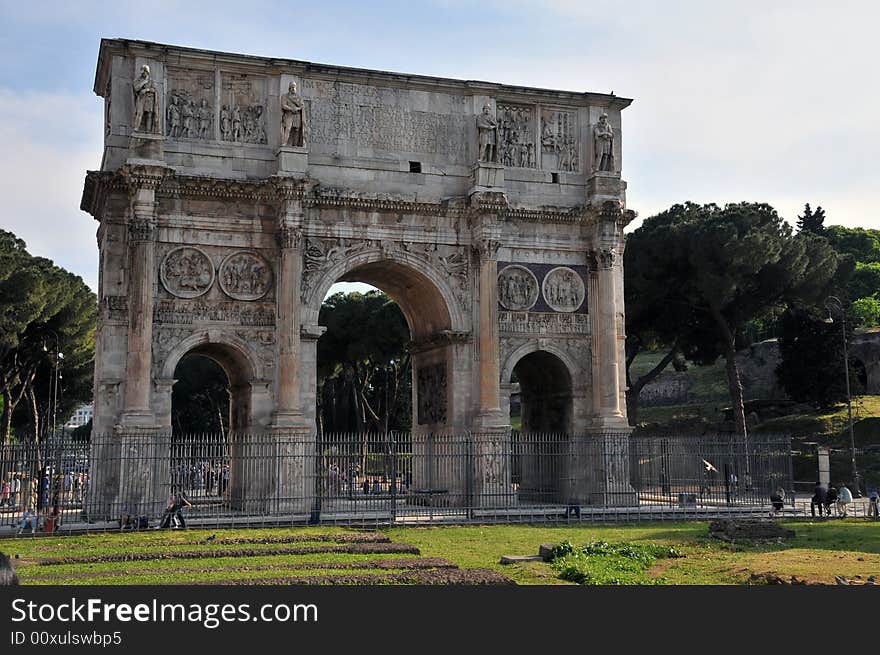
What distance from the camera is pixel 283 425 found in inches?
1011

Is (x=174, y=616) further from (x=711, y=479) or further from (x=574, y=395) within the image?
(x=711, y=479)

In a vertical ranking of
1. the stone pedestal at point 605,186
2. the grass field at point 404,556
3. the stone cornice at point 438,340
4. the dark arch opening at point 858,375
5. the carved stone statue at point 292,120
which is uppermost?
the carved stone statue at point 292,120

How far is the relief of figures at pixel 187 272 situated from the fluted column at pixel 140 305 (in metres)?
0.45

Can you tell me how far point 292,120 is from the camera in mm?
26703

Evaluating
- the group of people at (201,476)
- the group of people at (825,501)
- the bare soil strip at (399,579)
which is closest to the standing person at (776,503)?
the group of people at (825,501)

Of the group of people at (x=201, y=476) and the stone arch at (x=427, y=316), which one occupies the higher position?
the stone arch at (x=427, y=316)

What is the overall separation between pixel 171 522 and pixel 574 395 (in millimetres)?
12162

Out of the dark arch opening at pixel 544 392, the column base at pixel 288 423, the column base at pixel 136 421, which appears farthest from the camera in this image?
the dark arch opening at pixel 544 392

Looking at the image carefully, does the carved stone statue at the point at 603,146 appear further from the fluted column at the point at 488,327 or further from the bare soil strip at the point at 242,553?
the bare soil strip at the point at 242,553

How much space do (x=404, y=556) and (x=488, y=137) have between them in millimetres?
14748

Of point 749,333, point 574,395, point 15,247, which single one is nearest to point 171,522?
point 574,395

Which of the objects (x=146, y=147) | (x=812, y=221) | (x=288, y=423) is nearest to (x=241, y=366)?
(x=288, y=423)

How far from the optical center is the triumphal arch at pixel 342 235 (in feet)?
84.5

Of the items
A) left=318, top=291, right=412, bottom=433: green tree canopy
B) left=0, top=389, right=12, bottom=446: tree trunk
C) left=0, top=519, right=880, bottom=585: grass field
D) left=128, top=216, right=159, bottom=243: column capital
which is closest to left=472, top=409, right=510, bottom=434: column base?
left=0, top=519, right=880, bottom=585: grass field
